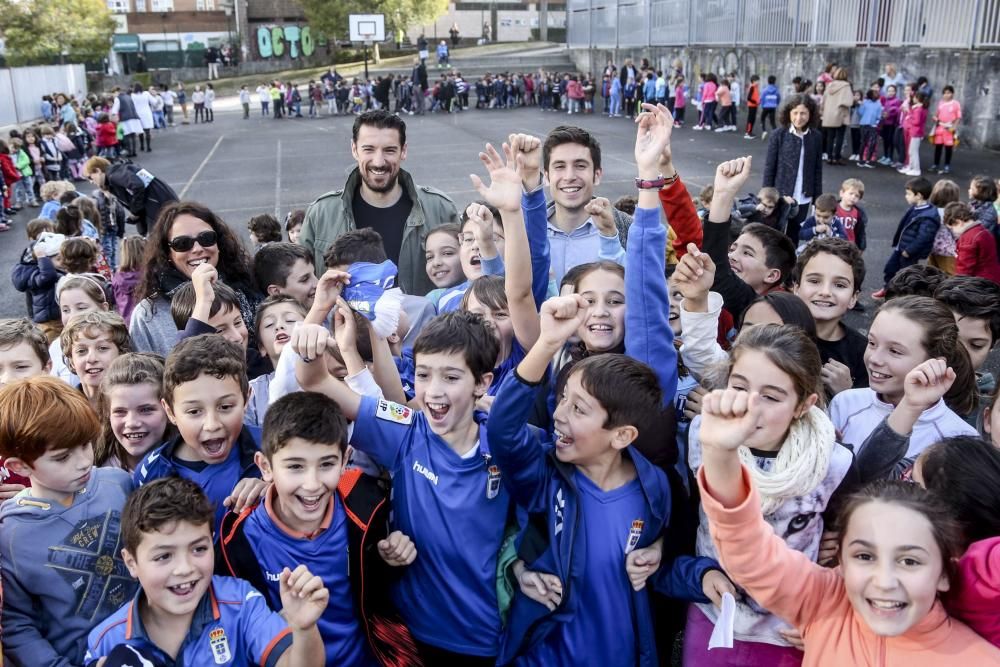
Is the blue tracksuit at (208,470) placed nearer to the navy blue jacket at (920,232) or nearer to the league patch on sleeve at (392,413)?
the league patch on sleeve at (392,413)

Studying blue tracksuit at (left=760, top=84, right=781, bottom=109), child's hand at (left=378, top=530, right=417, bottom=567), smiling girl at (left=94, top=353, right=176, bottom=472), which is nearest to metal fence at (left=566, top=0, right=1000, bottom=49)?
blue tracksuit at (left=760, top=84, right=781, bottom=109)

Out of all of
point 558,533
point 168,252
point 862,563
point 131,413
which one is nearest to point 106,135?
point 168,252

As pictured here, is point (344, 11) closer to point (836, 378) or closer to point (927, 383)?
point (836, 378)

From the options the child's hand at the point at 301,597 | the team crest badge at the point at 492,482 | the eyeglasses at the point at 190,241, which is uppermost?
the eyeglasses at the point at 190,241

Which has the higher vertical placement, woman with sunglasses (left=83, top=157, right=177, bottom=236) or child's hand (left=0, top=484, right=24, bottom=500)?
woman with sunglasses (left=83, top=157, right=177, bottom=236)

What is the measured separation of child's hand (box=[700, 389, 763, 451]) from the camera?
190 centimetres

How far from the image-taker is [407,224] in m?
5.05

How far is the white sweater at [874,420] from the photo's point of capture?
282 centimetres

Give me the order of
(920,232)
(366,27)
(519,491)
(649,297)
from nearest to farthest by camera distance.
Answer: (519,491) → (649,297) → (920,232) → (366,27)

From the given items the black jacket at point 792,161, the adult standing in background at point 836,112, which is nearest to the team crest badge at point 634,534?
the black jacket at point 792,161

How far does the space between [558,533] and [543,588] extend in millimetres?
182

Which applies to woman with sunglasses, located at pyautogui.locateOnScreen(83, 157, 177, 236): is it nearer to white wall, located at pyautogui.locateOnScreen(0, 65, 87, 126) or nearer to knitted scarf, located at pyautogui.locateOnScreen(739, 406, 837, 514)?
knitted scarf, located at pyautogui.locateOnScreen(739, 406, 837, 514)

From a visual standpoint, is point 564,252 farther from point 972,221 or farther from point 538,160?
point 972,221

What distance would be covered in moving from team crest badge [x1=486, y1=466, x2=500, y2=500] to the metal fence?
18.0m
